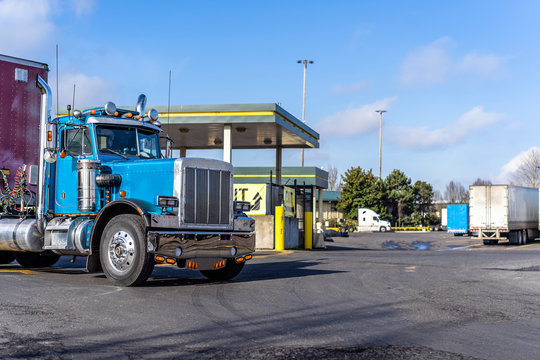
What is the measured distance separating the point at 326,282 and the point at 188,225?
10.4 feet

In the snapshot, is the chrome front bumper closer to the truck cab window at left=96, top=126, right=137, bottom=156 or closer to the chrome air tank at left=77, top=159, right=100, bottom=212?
the chrome air tank at left=77, top=159, right=100, bottom=212

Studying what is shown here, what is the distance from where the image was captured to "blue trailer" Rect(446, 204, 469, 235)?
5072 centimetres

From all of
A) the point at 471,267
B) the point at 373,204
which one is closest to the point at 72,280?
the point at 471,267

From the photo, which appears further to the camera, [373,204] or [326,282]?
[373,204]

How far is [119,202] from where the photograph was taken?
10906 mm

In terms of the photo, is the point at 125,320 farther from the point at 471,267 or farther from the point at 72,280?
the point at 471,267

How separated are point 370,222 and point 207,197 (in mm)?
64453

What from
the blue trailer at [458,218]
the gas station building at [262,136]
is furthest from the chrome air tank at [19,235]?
the blue trailer at [458,218]

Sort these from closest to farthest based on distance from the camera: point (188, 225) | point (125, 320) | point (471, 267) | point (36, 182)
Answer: point (125, 320)
point (188, 225)
point (36, 182)
point (471, 267)

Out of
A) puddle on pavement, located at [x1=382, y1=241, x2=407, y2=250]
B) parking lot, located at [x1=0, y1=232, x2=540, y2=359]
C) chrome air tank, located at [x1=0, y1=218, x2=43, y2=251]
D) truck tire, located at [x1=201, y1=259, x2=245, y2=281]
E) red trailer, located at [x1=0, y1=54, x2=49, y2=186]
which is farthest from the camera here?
puddle on pavement, located at [x1=382, y1=241, x2=407, y2=250]

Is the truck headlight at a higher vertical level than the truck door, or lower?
lower

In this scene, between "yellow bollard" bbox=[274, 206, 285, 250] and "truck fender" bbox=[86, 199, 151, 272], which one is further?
"yellow bollard" bbox=[274, 206, 285, 250]

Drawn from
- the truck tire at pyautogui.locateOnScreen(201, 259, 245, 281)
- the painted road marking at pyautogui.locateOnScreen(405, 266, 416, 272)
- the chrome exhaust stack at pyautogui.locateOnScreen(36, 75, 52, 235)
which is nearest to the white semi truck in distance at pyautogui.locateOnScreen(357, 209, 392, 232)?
the painted road marking at pyautogui.locateOnScreen(405, 266, 416, 272)

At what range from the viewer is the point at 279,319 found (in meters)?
7.85
